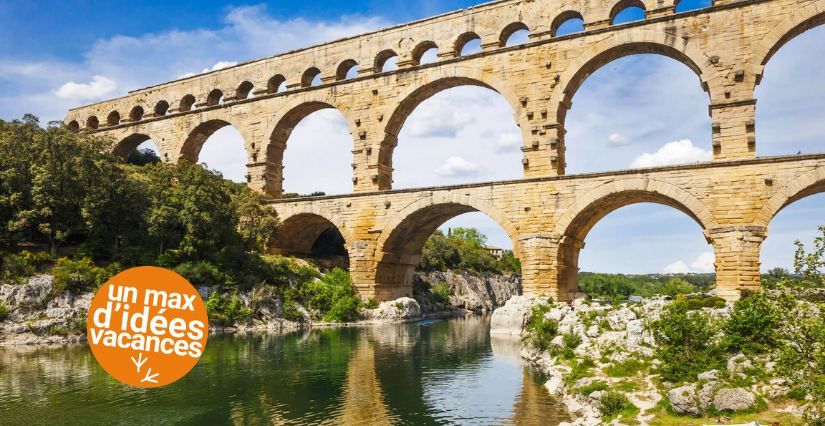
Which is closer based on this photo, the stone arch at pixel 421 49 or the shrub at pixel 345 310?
the shrub at pixel 345 310

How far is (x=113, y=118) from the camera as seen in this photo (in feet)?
129

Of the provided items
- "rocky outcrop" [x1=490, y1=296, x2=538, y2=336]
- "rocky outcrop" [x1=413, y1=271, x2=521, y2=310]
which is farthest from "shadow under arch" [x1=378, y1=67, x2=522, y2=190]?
"rocky outcrop" [x1=413, y1=271, x2=521, y2=310]

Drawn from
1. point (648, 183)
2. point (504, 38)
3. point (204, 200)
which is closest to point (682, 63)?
point (648, 183)

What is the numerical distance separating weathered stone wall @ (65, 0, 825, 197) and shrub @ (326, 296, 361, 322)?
526 centimetres

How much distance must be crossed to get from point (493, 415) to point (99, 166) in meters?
19.5

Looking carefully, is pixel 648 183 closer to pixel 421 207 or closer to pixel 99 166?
pixel 421 207

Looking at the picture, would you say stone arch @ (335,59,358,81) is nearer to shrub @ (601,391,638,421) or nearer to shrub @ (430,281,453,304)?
shrub @ (430,281,453,304)

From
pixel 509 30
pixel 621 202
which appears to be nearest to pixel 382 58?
pixel 509 30

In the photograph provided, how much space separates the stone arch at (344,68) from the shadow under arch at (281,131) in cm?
131

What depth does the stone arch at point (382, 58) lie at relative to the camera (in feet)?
95.3

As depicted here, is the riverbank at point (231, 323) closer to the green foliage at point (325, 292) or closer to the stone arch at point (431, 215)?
the green foliage at point (325, 292)

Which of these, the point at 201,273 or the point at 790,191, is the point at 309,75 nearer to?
the point at 201,273

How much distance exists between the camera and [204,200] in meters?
25.8

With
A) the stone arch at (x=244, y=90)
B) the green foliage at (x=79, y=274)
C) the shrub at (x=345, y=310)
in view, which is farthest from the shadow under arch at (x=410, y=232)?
the stone arch at (x=244, y=90)
